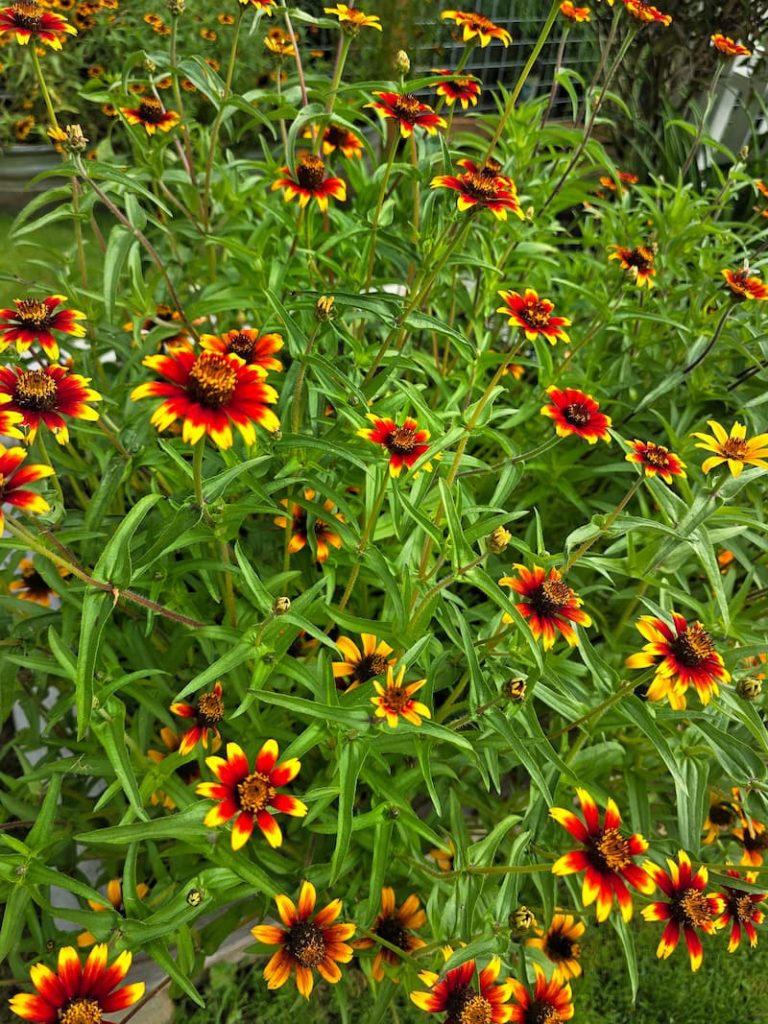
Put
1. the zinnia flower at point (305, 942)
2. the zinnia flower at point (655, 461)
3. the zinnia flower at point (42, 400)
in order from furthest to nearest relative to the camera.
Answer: the zinnia flower at point (655, 461)
the zinnia flower at point (305, 942)
the zinnia flower at point (42, 400)

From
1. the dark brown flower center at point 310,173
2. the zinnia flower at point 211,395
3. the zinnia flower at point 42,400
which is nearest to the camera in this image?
the zinnia flower at point 211,395

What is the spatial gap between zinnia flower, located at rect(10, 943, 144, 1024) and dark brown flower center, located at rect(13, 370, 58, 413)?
57 centimetres

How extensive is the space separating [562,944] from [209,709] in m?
0.67

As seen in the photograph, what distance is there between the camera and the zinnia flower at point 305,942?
906mm

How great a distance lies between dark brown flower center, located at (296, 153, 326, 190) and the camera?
48.1 inches

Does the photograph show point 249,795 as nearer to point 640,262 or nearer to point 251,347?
point 251,347

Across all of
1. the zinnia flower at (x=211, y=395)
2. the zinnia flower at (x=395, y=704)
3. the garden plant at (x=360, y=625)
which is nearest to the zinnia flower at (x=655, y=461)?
the garden plant at (x=360, y=625)

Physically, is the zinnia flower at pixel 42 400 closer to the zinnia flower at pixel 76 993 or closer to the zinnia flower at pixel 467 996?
the zinnia flower at pixel 76 993

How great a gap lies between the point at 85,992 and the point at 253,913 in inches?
15.5

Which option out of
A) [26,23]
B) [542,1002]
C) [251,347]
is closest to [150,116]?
[26,23]

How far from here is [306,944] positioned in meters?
0.91

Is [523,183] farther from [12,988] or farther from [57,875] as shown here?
[12,988]

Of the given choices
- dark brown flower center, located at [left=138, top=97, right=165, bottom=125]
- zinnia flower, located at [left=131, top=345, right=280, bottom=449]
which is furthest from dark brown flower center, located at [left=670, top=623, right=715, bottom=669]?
dark brown flower center, located at [left=138, top=97, right=165, bottom=125]

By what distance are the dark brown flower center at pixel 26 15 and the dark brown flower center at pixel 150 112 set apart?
0.28m
